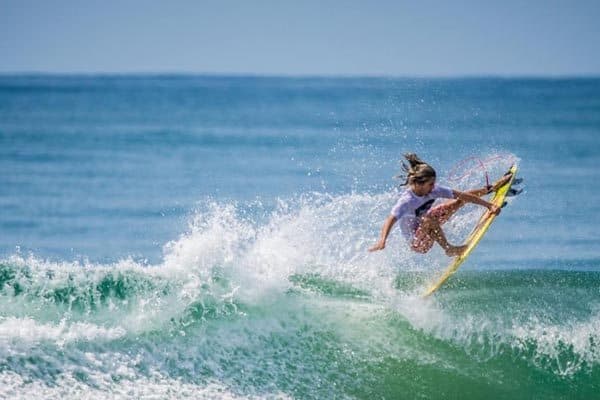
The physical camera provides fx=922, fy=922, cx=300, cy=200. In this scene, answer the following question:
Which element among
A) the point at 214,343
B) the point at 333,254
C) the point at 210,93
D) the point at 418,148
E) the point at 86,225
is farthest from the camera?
the point at 210,93

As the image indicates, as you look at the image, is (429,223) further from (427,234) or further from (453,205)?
(453,205)

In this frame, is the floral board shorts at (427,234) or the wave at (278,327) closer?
the wave at (278,327)

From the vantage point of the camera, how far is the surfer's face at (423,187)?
30.1 ft

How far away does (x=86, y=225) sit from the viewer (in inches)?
672

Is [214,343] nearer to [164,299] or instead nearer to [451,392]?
[164,299]

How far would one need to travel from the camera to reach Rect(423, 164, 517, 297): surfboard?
979cm

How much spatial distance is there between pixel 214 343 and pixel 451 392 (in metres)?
2.40

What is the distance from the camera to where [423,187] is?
9.22 m

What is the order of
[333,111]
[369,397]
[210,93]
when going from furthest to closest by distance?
1. [210,93]
2. [333,111]
3. [369,397]

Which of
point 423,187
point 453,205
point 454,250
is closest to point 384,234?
point 423,187

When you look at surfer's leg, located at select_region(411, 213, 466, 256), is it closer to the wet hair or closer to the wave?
the wet hair

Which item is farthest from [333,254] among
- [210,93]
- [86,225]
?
[210,93]

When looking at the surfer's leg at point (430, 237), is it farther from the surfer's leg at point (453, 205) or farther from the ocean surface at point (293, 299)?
the ocean surface at point (293, 299)

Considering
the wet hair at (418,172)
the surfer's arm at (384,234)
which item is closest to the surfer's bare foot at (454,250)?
the surfer's arm at (384,234)
